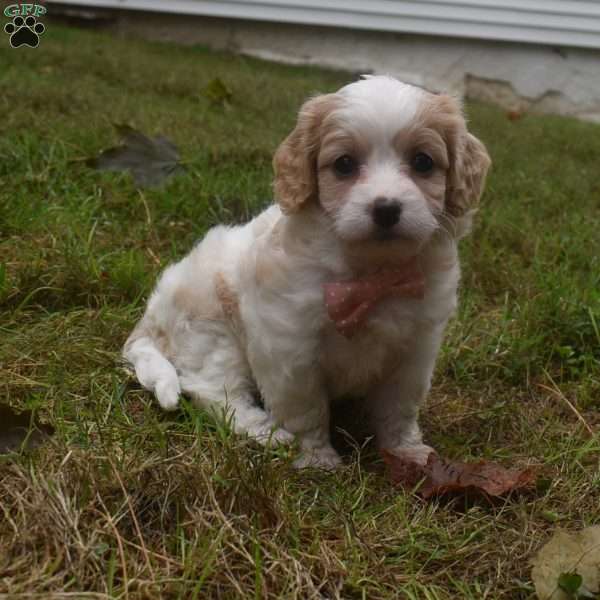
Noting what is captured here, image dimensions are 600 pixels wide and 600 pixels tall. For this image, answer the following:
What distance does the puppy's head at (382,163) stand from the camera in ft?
8.39

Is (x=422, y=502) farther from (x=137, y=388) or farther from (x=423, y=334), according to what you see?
(x=137, y=388)

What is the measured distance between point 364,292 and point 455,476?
0.63 m

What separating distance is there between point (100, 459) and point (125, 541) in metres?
0.30

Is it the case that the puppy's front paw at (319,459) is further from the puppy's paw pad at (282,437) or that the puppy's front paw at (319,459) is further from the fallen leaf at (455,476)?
the fallen leaf at (455,476)

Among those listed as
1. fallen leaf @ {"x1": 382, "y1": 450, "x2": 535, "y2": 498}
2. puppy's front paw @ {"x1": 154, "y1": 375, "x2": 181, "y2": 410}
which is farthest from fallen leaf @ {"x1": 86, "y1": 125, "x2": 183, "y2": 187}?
fallen leaf @ {"x1": 382, "y1": 450, "x2": 535, "y2": 498}

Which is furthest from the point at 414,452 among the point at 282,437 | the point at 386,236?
the point at 386,236

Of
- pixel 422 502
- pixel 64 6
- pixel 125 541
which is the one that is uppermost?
pixel 125 541

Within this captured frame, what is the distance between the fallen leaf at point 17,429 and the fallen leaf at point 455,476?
1098mm

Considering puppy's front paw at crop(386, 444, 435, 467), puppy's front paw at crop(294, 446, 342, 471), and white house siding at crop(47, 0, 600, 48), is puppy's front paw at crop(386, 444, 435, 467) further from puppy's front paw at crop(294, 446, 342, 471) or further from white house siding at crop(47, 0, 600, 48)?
white house siding at crop(47, 0, 600, 48)

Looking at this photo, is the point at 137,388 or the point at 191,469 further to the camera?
the point at 137,388

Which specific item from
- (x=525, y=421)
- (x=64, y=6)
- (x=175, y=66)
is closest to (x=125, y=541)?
(x=525, y=421)

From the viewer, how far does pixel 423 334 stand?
9.43 ft

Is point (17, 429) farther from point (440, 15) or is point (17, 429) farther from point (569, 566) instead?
point (440, 15)

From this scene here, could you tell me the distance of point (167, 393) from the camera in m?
2.99
